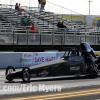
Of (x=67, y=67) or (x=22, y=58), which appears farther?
(x=22, y=58)

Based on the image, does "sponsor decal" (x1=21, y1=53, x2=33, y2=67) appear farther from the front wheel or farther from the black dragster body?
the front wheel

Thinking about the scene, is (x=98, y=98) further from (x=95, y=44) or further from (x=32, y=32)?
(x=95, y=44)

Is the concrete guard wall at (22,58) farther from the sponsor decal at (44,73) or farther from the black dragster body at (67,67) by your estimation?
the sponsor decal at (44,73)

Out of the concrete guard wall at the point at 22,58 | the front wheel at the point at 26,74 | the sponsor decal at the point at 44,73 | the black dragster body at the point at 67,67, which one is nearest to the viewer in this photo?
the front wheel at the point at 26,74

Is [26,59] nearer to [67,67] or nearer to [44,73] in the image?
[67,67]

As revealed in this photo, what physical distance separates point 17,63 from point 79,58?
27.8 ft

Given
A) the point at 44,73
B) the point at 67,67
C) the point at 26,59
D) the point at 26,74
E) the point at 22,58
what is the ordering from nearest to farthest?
1. the point at 26,74
2. the point at 44,73
3. the point at 67,67
4. the point at 22,58
5. the point at 26,59

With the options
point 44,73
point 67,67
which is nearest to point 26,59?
point 67,67

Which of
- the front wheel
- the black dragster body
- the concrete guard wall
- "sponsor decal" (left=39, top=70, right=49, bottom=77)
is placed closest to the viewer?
the front wheel

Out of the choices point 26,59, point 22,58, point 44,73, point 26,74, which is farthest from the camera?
point 26,59

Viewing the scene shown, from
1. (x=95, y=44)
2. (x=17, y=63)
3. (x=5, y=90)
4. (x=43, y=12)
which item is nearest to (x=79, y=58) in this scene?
(x=5, y=90)

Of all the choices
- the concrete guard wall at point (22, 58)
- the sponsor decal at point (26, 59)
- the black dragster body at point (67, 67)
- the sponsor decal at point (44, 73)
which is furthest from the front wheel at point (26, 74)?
the sponsor decal at point (26, 59)

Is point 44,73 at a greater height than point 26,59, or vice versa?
point 44,73

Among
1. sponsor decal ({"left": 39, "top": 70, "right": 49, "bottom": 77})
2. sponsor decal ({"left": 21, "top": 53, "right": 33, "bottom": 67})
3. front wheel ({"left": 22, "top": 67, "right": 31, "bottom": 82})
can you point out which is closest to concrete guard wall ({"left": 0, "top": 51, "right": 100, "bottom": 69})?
sponsor decal ({"left": 21, "top": 53, "right": 33, "bottom": 67})
